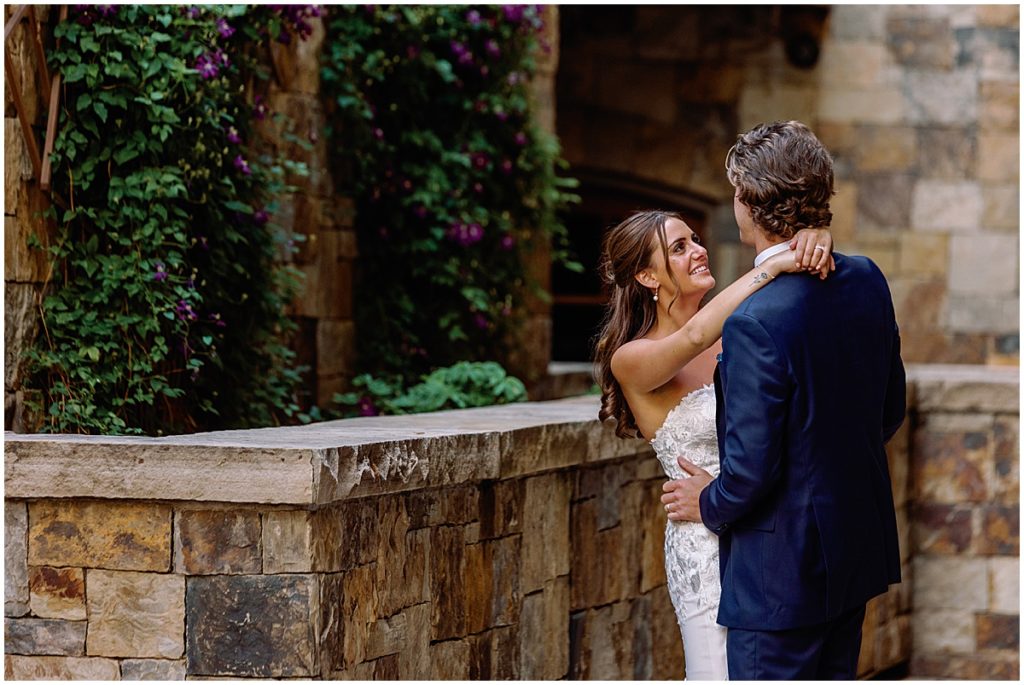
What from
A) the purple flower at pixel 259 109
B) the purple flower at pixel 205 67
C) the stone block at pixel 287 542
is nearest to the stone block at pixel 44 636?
the stone block at pixel 287 542

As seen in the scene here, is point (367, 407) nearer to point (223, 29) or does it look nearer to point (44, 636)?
point (223, 29)

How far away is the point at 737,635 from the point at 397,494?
0.86 metres

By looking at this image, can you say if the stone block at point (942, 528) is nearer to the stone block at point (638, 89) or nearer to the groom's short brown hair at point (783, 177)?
the stone block at point (638, 89)

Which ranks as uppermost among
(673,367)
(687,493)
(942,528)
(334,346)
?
(673,367)

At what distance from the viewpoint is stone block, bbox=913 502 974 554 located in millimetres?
6344

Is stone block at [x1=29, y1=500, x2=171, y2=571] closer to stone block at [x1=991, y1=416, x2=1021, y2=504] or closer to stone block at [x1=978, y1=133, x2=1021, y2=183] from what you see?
stone block at [x1=991, y1=416, x2=1021, y2=504]

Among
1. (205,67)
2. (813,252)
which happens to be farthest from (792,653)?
(205,67)

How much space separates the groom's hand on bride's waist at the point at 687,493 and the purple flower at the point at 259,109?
8.12 ft

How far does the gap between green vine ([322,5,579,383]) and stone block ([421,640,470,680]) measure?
7.98ft

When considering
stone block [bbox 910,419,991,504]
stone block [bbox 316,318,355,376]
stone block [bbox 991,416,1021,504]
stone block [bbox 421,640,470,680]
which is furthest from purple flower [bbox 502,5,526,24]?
stone block [bbox 421,640,470,680]

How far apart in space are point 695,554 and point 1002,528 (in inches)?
143

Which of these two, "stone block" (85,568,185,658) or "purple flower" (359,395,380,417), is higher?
"purple flower" (359,395,380,417)

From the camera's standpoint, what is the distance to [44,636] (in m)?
3.16

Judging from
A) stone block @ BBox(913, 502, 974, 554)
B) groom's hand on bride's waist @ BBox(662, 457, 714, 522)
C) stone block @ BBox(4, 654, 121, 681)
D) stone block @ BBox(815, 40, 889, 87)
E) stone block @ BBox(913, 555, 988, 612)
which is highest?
stone block @ BBox(815, 40, 889, 87)
